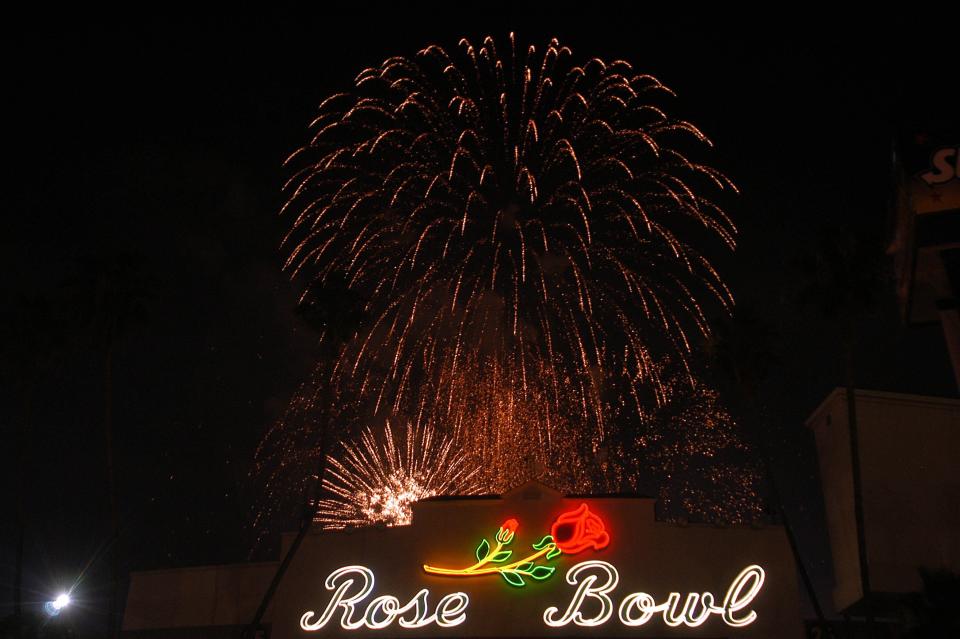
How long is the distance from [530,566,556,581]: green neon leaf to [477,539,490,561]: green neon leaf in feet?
6.09

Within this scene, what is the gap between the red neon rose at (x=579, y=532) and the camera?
32.4 metres

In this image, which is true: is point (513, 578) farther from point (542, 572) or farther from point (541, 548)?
point (541, 548)

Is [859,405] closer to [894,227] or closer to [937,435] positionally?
[937,435]

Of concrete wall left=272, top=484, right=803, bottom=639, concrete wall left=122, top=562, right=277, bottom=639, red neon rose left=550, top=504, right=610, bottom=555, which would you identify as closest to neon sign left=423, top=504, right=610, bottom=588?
red neon rose left=550, top=504, right=610, bottom=555

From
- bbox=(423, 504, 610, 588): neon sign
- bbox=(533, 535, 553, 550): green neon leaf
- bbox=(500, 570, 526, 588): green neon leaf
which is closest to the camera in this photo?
bbox=(500, 570, 526, 588): green neon leaf

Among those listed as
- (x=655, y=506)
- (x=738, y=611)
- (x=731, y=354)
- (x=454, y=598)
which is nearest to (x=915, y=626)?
(x=738, y=611)

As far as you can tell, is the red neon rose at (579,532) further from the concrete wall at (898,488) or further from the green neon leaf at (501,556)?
the concrete wall at (898,488)

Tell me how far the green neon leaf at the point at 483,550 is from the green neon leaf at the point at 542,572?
186 cm

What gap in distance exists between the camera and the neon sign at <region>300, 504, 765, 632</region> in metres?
31.4

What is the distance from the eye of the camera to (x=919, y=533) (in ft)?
116

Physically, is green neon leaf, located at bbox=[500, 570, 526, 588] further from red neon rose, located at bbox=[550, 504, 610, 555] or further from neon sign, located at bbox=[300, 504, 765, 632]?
red neon rose, located at bbox=[550, 504, 610, 555]

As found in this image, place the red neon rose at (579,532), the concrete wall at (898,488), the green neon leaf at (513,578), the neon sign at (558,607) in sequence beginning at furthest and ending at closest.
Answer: the concrete wall at (898,488) → the red neon rose at (579,532) → the green neon leaf at (513,578) → the neon sign at (558,607)

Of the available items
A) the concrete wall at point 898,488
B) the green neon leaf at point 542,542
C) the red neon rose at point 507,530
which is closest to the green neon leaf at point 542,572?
the green neon leaf at point 542,542

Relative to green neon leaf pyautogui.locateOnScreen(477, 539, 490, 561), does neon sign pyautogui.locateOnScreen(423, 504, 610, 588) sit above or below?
below
